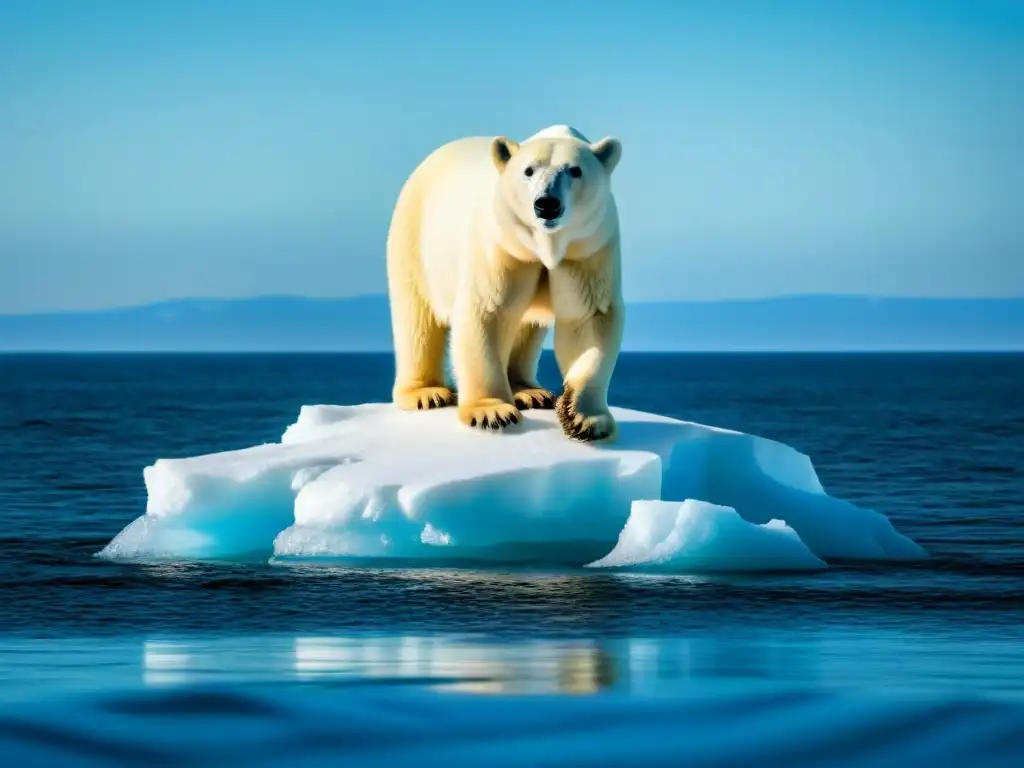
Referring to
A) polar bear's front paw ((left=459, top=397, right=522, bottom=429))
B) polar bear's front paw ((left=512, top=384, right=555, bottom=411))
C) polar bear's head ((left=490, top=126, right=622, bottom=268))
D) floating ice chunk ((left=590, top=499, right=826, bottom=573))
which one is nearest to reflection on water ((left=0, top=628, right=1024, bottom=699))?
floating ice chunk ((left=590, top=499, right=826, bottom=573))

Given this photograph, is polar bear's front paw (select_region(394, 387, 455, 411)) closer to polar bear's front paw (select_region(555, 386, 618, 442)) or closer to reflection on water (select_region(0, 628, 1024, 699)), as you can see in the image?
polar bear's front paw (select_region(555, 386, 618, 442))

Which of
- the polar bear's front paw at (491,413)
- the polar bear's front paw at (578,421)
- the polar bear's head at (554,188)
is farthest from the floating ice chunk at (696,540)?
the polar bear's head at (554,188)

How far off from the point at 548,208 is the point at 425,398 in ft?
9.87

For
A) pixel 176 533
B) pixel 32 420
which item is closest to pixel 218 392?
pixel 32 420

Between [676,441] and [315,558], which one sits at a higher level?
[676,441]

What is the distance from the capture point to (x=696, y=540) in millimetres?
12000

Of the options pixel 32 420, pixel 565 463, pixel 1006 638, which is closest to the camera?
pixel 1006 638

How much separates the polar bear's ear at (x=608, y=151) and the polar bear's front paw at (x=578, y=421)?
5.16ft

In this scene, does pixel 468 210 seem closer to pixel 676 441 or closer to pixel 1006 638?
pixel 676 441

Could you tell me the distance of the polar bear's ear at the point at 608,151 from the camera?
38.1ft

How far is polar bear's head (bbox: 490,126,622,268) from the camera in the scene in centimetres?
1105

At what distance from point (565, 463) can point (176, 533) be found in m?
3.07

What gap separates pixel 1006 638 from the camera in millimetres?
10883

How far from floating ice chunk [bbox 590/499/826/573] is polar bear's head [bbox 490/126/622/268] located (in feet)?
6.29
